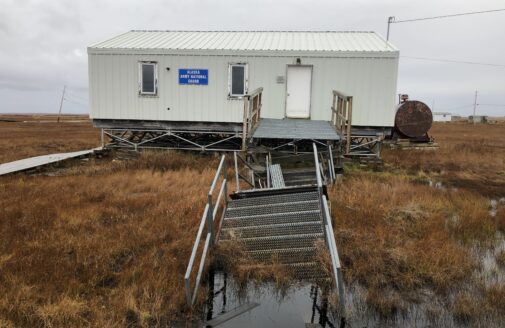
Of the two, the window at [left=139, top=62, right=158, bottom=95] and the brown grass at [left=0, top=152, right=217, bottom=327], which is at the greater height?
the window at [left=139, top=62, right=158, bottom=95]

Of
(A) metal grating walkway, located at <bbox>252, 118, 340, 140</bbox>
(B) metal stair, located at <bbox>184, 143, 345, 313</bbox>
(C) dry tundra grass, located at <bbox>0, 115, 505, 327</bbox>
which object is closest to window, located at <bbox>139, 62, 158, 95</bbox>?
(C) dry tundra grass, located at <bbox>0, 115, 505, 327</bbox>

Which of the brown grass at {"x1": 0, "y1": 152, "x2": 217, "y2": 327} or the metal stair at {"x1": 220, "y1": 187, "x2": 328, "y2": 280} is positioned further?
the metal stair at {"x1": 220, "y1": 187, "x2": 328, "y2": 280}

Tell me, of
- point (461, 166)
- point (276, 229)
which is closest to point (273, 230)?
point (276, 229)

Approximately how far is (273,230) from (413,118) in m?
15.9

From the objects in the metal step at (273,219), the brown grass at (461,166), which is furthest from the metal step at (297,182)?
the brown grass at (461,166)

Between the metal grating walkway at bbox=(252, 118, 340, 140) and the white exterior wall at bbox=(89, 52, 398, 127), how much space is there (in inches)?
55.4

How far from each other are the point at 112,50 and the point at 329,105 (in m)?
8.45

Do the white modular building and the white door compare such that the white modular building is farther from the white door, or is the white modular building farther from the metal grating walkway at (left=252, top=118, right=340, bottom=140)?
the metal grating walkway at (left=252, top=118, right=340, bottom=140)

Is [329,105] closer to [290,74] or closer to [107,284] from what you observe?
[290,74]

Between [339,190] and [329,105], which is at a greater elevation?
[329,105]

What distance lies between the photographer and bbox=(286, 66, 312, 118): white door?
1437 cm

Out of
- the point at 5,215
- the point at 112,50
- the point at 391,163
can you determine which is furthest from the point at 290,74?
the point at 5,215

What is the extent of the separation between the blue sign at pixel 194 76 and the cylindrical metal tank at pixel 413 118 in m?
10.7

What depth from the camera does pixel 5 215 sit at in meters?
7.71
